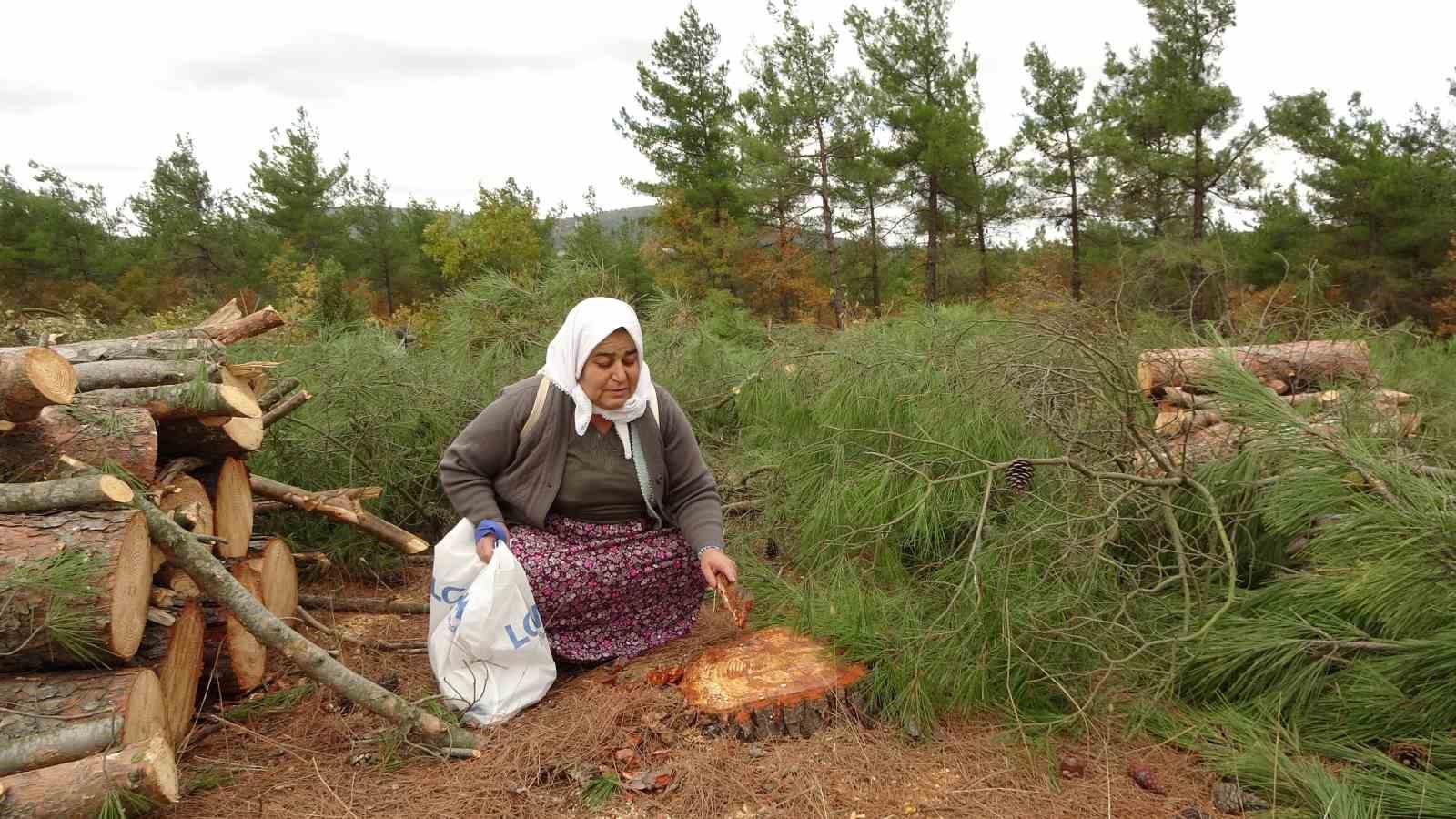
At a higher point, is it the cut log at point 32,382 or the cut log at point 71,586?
the cut log at point 32,382

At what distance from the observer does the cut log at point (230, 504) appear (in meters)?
3.10

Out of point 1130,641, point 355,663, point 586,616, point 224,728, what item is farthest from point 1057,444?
point 224,728

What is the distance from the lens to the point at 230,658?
286 centimetres

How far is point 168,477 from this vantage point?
2.86 m

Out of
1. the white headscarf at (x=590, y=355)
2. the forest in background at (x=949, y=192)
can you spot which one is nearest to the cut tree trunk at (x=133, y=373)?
the white headscarf at (x=590, y=355)

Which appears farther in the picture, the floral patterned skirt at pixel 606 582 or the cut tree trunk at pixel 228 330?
the cut tree trunk at pixel 228 330

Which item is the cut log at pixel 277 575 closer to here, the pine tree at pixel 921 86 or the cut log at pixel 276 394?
the cut log at pixel 276 394

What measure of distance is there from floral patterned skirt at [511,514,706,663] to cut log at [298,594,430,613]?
110 centimetres

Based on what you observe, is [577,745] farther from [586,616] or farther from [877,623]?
[877,623]

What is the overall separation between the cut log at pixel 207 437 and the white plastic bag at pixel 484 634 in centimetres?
102

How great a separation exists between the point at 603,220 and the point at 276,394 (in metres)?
22.0

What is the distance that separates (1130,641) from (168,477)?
9.98ft

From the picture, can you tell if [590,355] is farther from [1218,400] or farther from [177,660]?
[1218,400]

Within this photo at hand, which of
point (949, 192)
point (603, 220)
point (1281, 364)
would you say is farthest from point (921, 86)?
point (1281, 364)
